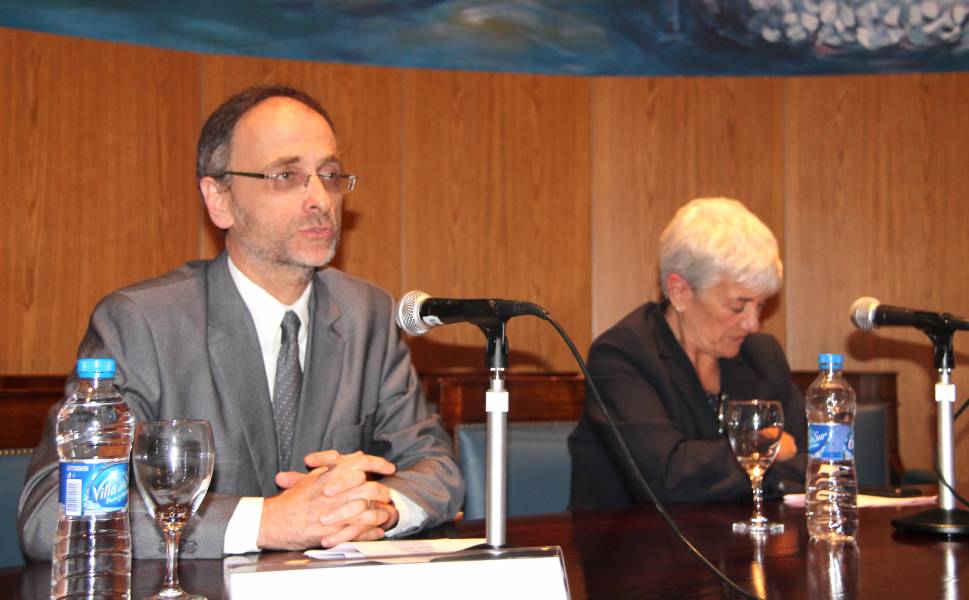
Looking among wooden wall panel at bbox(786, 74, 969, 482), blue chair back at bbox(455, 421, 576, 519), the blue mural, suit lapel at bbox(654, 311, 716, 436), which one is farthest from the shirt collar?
wooden wall panel at bbox(786, 74, 969, 482)

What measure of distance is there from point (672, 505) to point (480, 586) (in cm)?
119

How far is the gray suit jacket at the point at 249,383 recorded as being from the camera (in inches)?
84.4

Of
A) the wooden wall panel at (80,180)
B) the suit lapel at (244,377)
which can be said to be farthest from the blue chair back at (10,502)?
the wooden wall panel at (80,180)

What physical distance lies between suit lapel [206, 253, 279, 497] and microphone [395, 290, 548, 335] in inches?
31.7

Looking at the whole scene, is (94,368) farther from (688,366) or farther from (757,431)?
(688,366)

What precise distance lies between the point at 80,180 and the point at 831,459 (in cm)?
362

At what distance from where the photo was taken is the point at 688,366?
9.68ft

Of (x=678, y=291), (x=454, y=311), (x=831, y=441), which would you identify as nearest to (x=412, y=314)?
(x=454, y=311)

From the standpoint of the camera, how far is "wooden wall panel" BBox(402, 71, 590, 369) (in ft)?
16.9

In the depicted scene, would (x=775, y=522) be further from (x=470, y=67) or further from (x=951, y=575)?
(x=470, y=67)

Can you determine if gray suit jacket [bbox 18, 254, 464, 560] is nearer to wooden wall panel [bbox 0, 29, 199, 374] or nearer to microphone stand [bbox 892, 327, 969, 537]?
microphone stand [bbox 892, 327, 969, 537]

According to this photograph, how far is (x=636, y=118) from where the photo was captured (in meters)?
5.42

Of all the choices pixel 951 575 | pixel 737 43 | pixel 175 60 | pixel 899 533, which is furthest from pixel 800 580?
pixel 737 43

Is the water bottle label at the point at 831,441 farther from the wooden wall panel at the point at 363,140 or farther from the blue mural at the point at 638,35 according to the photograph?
the blue mural at the point at 638,35
